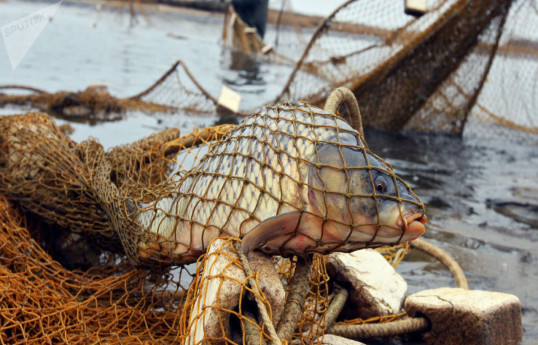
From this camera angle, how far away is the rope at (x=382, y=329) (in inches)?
113

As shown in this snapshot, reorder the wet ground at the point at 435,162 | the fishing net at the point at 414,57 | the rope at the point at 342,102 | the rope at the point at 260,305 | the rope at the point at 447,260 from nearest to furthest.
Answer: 1. the rope at the point at 260,305
2. the rope at the point at 342,102
3. the rope at the point at 447,260
4. the wet ground at the point at 435,162
5. the fishing net at the point at 414,57

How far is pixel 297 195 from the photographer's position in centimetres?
215

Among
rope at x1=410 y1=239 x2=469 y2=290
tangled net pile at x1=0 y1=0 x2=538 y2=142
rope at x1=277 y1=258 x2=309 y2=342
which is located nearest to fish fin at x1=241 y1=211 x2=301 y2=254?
rope at x1=277 y1=258 x2=309 y2=342

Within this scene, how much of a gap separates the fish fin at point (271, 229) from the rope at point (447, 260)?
193 centimetres

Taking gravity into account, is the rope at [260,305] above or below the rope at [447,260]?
above

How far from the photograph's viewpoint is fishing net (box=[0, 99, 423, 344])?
2.12 metres

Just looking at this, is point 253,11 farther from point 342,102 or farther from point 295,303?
point 295,303

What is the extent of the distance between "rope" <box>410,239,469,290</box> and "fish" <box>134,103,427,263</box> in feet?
5.48

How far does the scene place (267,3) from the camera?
845 inches

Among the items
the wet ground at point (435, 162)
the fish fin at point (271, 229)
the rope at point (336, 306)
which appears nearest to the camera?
the fish fin at point (271, 229)

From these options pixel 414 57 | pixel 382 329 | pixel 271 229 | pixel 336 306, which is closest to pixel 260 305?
pixel 271 229

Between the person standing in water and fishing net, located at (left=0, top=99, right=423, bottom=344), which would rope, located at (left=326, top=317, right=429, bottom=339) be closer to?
fishing net, located at (left=0, top=99, right=423, bottom=344)

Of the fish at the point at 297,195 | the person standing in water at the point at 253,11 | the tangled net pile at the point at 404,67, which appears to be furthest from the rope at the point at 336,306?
the person standing in water at the point at 253,11

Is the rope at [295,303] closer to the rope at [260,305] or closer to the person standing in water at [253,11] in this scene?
the rope at [260,305]
